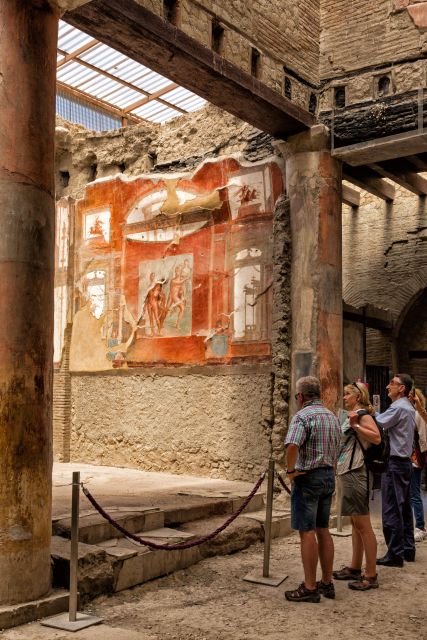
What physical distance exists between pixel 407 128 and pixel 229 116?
2.97 m

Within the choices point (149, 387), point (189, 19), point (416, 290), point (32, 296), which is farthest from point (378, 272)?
point (32, 296)

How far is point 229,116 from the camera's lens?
1016cm

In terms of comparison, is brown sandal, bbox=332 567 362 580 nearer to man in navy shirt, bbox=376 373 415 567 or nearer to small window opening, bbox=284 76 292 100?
man in navy shirt, bbox=376 373 415 567

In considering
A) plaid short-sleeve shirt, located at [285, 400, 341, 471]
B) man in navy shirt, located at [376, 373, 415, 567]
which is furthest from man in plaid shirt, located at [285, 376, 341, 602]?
man in navy shirt, located at [376, 373, 415, 567]

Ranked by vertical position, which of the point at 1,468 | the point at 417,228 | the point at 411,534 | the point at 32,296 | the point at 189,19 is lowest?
the point at 411,534

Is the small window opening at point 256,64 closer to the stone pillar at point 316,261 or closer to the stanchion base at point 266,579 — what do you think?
the stone pillar at point 316,261

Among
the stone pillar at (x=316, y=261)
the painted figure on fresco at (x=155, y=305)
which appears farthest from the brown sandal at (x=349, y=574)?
the painted figure on fresco at (x=155, y=305)

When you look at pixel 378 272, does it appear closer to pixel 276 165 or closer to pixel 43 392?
pixel 276 165

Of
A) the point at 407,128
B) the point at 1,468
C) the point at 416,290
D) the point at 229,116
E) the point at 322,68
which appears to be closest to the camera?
the point at 1,468

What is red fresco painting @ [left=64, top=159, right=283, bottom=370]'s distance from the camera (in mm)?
9359

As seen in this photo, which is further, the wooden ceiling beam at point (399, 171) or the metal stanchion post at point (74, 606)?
the wooden ceiling beam at point (399, 171)

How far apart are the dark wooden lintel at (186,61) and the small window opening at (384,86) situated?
882mm

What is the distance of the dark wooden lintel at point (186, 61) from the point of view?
631cm

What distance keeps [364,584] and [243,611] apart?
1006mm
